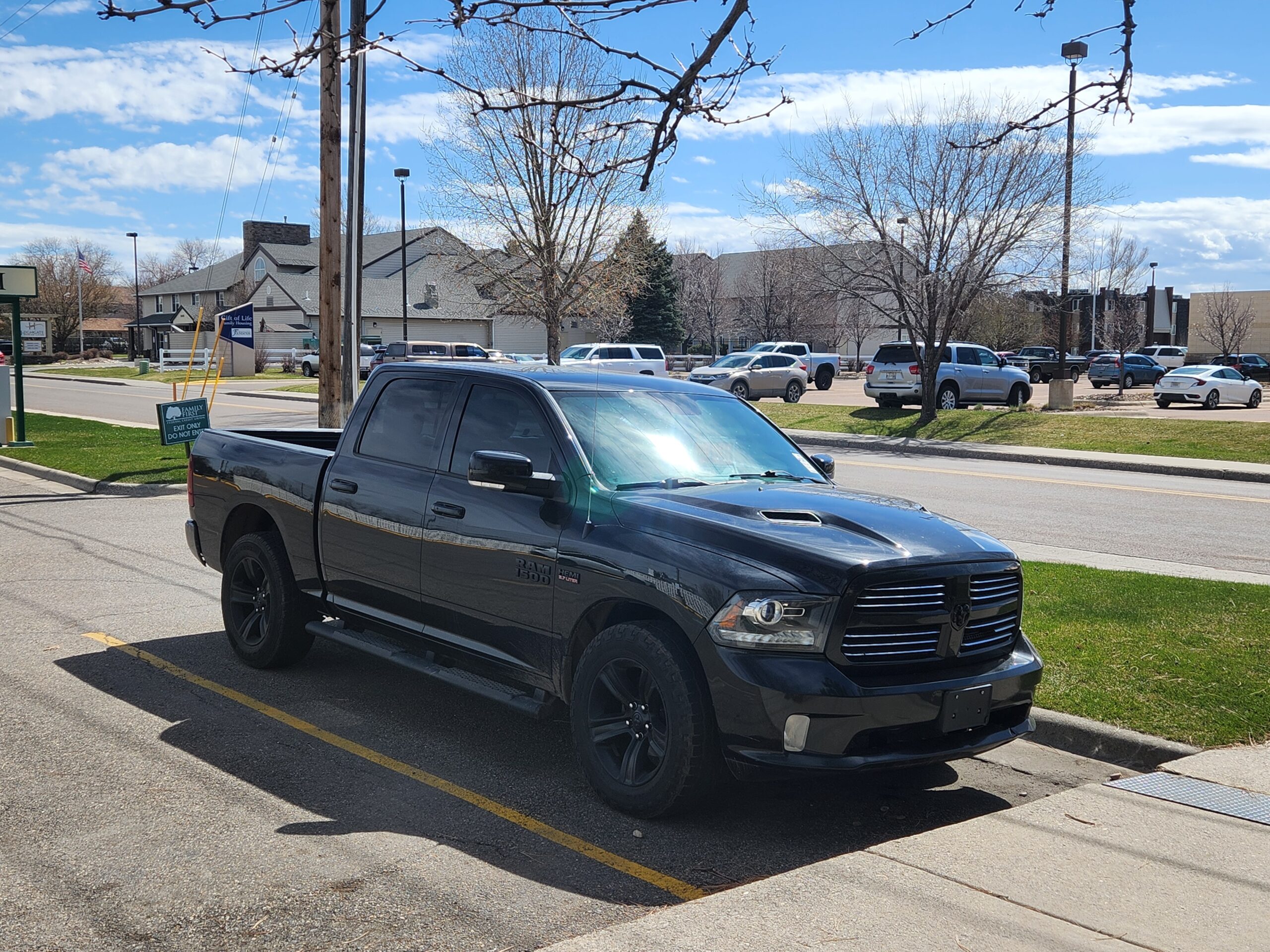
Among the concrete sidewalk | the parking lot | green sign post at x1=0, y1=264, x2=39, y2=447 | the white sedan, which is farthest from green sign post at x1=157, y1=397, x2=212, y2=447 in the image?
the white sedan

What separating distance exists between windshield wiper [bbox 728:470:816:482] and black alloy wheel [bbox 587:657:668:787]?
4.10 ft

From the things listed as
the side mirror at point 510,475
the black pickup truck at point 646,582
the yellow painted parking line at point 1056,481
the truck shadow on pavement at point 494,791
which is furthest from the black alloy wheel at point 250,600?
the yellow painted parking line at point 1056,481

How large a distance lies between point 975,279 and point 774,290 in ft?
157

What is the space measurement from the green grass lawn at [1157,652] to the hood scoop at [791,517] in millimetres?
2130

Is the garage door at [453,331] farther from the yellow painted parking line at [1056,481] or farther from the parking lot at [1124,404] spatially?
the yellow painted parking line at [1056,481]

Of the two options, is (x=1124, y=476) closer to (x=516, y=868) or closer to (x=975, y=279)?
(x=975, y=279)

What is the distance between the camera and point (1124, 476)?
2044 centimetres

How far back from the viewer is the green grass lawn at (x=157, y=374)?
5562 cm

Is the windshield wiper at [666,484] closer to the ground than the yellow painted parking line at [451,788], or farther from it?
farther from it

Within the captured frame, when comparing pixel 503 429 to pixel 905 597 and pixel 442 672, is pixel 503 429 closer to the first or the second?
pixel 442 672

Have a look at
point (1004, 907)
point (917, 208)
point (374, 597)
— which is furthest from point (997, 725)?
point (917, 208)

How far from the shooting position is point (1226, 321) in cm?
7525

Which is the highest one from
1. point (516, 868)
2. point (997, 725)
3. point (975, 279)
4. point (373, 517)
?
point (975, 279)

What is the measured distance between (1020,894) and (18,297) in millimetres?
20678
